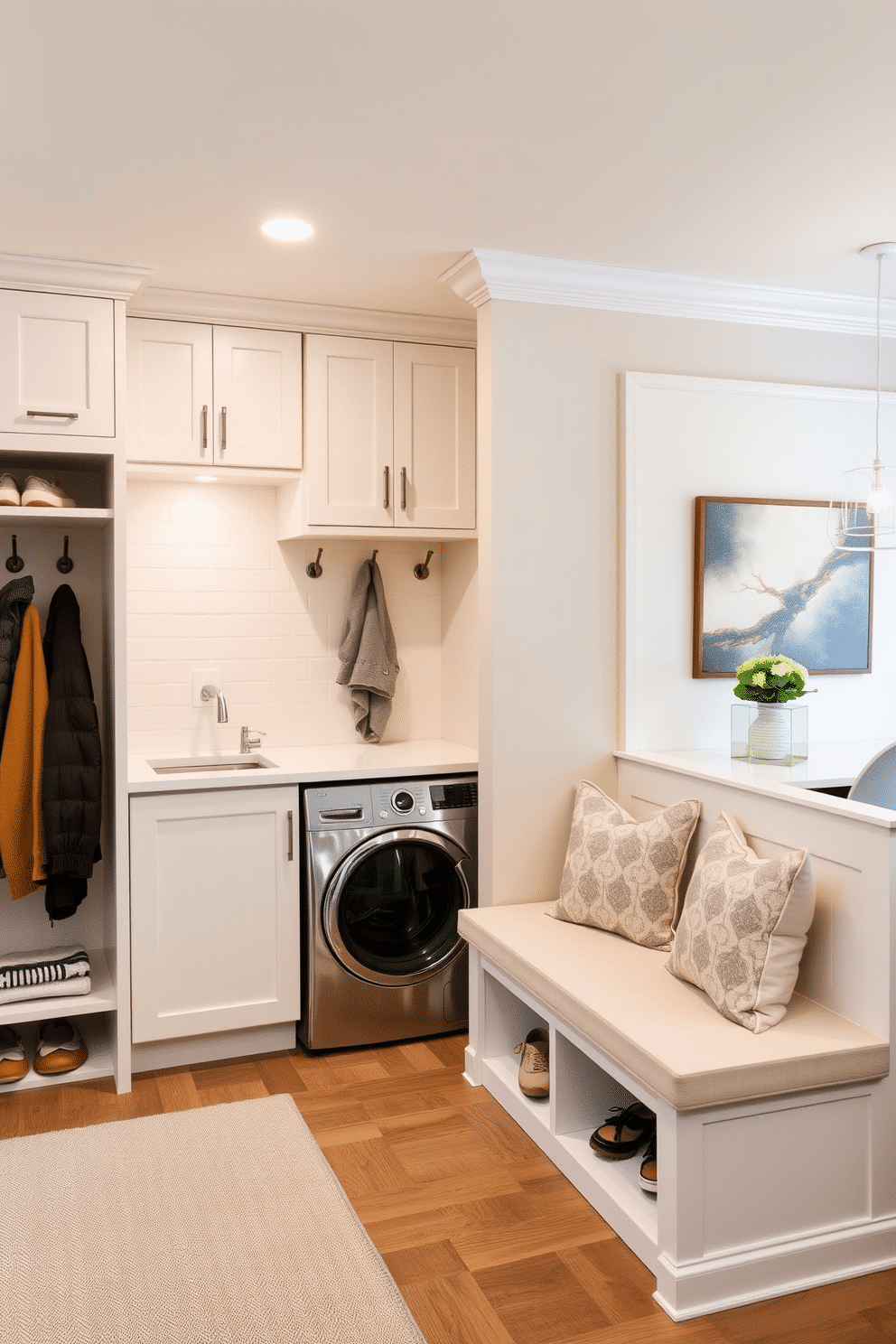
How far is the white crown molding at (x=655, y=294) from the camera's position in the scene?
314 cm

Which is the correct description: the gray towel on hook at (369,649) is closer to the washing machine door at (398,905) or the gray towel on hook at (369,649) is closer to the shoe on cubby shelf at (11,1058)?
the washing machine door at (398,905)

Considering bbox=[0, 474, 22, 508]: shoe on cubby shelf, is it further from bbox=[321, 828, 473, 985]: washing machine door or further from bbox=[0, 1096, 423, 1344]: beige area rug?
bbox=[0, 1096, 423, 1344]: beige area rug

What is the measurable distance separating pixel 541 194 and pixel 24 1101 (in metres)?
2.87

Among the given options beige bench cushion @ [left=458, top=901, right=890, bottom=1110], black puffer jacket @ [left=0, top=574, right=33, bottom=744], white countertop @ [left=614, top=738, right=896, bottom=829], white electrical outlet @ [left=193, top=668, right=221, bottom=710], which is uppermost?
black puffer jacket @ [left=0, top=574, right=33, bottom=744]

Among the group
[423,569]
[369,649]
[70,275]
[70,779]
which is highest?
[70,275]

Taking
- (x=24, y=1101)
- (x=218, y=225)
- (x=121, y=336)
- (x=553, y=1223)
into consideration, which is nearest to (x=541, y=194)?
(x=218, y=225)

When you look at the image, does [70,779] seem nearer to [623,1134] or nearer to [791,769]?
[623,1134]

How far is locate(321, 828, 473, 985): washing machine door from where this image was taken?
342cm

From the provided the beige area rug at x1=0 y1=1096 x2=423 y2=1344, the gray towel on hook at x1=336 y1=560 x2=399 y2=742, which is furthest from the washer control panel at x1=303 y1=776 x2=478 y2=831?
the beige area rug at x1=0 y1=1096 x2=423 y2=1344

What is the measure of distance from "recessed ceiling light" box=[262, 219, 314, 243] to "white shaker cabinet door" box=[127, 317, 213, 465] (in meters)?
0.67

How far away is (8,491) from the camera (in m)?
3.12

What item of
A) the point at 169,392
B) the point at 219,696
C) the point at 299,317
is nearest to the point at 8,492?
the point at 169,392

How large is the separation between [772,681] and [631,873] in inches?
28.8

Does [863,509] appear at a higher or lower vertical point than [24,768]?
higher
